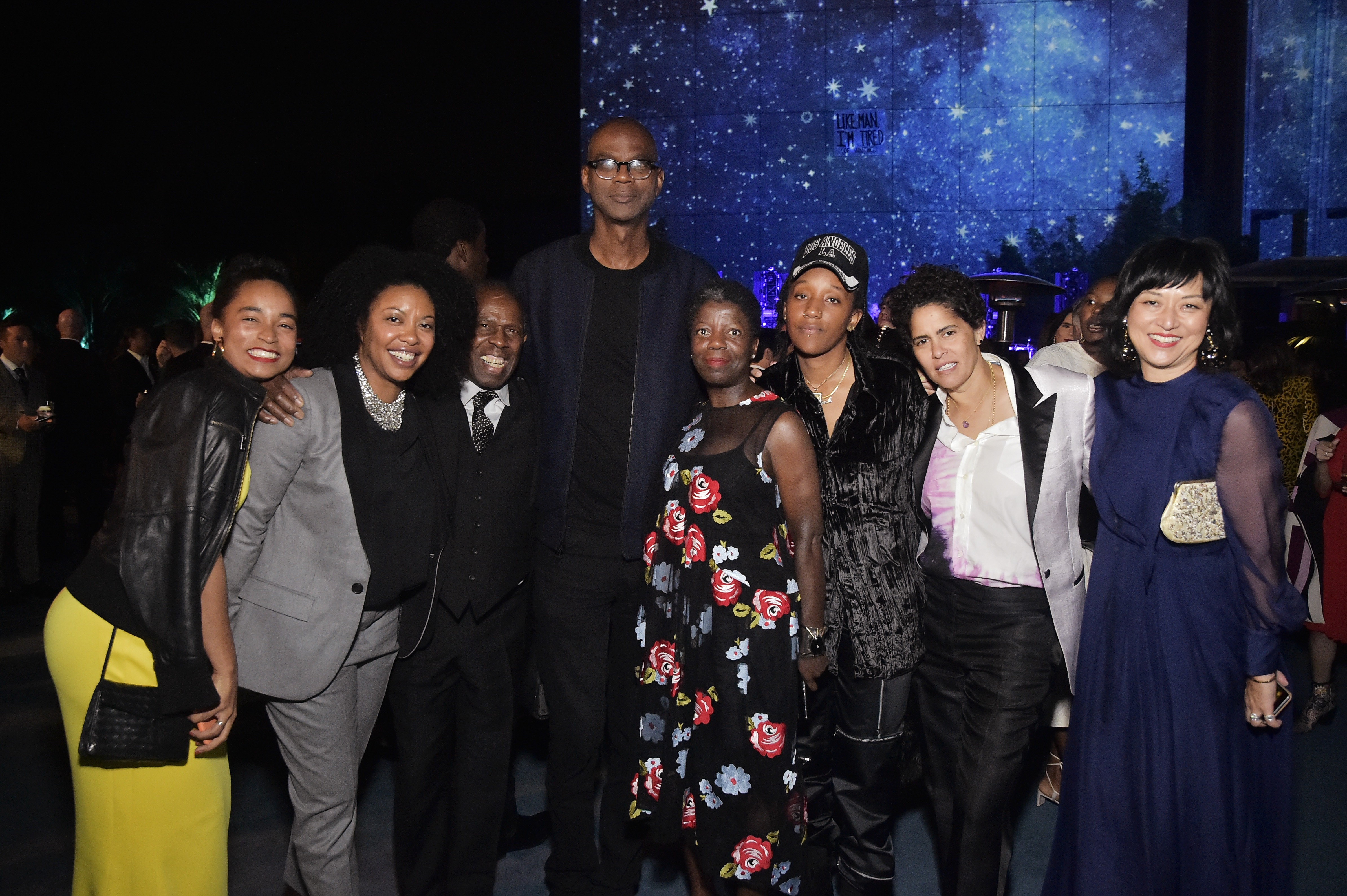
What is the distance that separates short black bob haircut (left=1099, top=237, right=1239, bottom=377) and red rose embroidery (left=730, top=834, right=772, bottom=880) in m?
1.65

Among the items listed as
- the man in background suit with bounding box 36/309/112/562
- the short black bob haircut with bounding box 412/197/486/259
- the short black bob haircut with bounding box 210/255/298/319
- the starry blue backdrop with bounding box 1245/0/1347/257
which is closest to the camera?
the short black bob haircut with bounding box 210/255/298/319

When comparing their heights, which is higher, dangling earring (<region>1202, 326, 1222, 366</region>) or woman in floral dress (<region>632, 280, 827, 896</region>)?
dangling earring (<region>1202, 326, 1222, 366</region>)

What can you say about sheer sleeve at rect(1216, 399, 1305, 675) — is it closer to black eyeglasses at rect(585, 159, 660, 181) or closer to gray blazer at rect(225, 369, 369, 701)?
black eyeglasses at rect(585, 159, 660, 181)

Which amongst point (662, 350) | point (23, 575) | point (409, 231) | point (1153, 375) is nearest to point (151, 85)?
point (409, 231)

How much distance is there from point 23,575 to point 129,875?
587cm

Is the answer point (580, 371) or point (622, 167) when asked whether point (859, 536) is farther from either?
point (622, 167)

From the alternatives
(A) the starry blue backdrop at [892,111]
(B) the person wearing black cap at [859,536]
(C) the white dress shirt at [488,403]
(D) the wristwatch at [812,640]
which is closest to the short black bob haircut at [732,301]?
(B) the person wearing black cap at [859,536]

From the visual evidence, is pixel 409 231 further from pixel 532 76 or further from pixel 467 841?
pixel 467 841

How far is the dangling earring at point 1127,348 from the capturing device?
2.39 m

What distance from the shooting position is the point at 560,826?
2.92 m

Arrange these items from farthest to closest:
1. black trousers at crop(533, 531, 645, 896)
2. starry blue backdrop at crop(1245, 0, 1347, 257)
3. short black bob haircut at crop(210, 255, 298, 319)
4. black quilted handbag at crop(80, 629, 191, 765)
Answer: starry blue backdrop at crop(1245, 0, 1347, 257) < black trousers at crop(533, 531, 645, 896) < short black bob haircut at crop(210, 255, 298, 319) < black quilted handbag at crop(80, 629, 191, 765)

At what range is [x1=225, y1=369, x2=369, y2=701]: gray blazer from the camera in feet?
7.34

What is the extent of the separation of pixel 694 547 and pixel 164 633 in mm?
1272

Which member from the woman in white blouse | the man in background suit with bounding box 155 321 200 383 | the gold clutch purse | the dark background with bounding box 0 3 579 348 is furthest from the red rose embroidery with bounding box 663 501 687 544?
the dark background with bounding box 0 3 579 348
